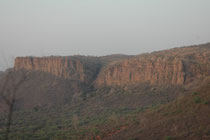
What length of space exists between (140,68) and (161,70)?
14.7 feet

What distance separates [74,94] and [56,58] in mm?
11813

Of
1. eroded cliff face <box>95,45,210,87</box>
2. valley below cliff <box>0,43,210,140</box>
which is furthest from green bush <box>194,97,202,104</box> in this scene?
eroded cliff face <box>95,45,210,87</box>

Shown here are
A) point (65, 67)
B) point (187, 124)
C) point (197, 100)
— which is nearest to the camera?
point (187, 124)

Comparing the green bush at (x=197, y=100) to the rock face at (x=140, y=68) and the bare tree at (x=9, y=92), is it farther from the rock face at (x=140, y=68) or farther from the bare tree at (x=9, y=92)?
the rock face at (x=140, y=68)

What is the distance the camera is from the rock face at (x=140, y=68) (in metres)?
28.0

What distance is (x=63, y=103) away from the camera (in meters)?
33.4

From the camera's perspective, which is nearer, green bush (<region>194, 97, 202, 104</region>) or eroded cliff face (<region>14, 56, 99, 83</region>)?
green bush (<region>194, 97, 202, 104</region>)

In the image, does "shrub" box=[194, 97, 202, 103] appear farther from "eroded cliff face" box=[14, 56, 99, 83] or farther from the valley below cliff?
"eroded cliff face" box=[14, 56, 99, 83]

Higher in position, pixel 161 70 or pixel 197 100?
pixel 161 70

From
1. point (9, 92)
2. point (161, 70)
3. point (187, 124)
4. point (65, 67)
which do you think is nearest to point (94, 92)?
point (65, 67)

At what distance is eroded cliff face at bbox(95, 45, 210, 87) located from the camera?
2745cm

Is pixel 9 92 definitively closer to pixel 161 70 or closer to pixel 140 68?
pixel 161 70

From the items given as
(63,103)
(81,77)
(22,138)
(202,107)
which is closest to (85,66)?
(81,77)

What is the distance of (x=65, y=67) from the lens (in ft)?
135
